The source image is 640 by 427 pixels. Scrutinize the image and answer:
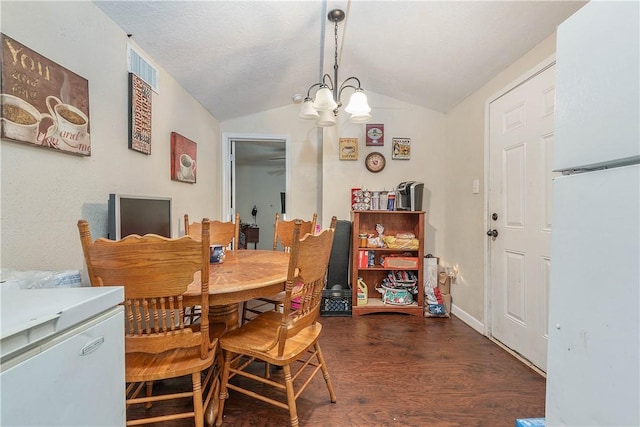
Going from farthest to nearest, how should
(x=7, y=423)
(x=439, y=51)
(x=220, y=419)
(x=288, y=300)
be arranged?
(x=439, y=51), (x=220, y=419), (x=288, y=300), (x=7, y=423)

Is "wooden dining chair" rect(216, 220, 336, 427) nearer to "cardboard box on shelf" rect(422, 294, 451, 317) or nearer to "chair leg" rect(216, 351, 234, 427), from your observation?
"chair leg" rect(216, 351, 234, 427)

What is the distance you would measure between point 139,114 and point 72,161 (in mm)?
619

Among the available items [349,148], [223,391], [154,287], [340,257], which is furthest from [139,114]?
[340,257]

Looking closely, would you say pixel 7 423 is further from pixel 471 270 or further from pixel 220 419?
pixel 471 270

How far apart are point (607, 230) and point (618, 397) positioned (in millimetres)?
361

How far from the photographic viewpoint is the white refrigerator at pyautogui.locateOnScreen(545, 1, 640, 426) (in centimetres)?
56

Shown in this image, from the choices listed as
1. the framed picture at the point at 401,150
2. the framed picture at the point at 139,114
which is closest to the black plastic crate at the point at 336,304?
the framed picture at the point at 401,150

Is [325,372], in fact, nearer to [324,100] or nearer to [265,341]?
[265,341]

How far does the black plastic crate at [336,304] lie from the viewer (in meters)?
2.81

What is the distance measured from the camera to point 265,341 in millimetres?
1332

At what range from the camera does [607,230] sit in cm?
60

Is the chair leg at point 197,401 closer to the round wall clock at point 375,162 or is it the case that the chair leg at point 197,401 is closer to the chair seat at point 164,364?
the chair seat at point 164,364

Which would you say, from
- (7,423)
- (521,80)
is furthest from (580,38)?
(521,80)

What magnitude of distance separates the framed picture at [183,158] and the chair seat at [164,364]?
59.8 inches
